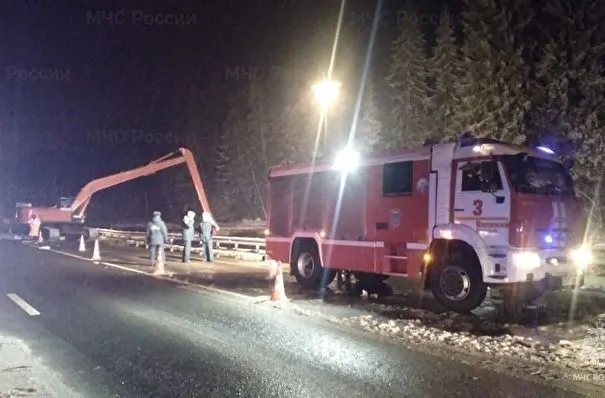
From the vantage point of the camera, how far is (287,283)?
16391mm

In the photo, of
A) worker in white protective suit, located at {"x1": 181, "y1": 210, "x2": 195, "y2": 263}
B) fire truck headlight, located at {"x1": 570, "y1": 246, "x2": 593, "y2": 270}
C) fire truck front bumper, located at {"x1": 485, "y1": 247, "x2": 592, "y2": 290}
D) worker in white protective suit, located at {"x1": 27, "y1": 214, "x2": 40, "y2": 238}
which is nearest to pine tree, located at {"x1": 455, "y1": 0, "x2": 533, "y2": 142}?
worker in white protective suit, located at {"x1": 181, "y1": 210, "x2": 195, "y2": 263}

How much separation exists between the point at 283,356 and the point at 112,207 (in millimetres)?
80973

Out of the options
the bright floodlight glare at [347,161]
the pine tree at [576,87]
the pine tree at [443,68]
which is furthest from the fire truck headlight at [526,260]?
the pine tree at [443,68]

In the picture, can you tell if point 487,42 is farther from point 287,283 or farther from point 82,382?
point 82,382

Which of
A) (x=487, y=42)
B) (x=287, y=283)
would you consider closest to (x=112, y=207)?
(x=487, y=42)

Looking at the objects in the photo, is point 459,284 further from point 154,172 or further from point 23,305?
point 154,172

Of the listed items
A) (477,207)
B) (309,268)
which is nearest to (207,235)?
(309,268)

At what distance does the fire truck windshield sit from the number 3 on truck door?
0.64 meters

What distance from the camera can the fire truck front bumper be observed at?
34.4 feet

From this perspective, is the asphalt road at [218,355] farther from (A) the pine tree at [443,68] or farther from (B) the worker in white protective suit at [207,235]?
(A) the pine tree at [443,68]

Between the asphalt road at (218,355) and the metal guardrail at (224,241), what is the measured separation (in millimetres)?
12152

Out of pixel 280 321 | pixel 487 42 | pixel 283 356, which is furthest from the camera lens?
pixel 487 42

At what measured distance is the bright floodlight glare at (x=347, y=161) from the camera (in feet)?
46.1

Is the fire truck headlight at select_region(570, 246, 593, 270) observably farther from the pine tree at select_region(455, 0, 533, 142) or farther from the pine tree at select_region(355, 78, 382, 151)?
the pine tree at select_region(355, 78, 382, 151)
